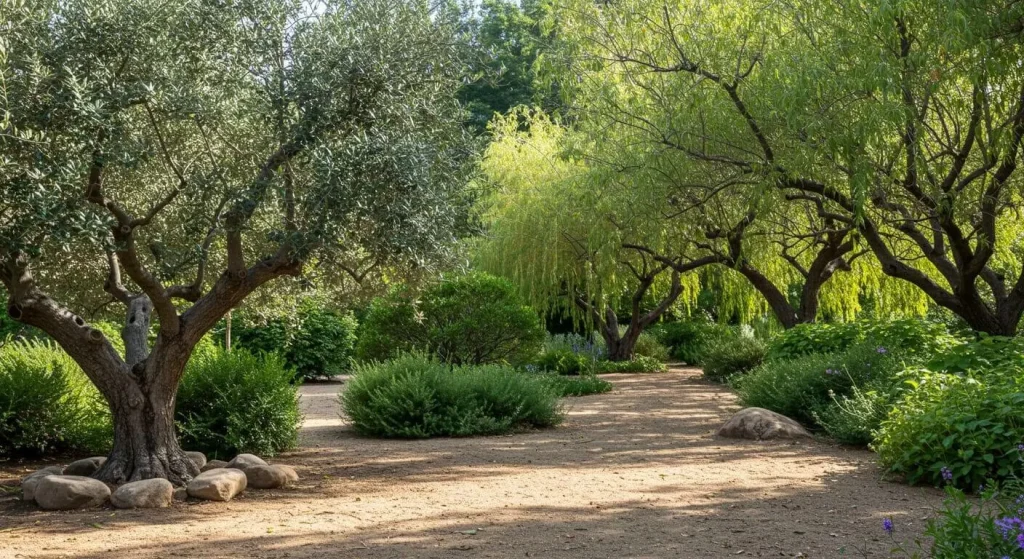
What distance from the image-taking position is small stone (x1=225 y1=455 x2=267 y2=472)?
24.7 feet

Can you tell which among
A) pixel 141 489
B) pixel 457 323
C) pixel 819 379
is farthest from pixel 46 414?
pixel 819 379

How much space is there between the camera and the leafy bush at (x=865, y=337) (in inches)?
436

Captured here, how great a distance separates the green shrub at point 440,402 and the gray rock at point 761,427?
2134 millimetres

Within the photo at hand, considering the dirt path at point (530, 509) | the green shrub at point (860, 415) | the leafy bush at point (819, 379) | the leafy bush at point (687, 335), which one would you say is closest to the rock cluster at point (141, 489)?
the dirt path at point (530, 509)

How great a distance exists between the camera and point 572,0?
11.5 meters

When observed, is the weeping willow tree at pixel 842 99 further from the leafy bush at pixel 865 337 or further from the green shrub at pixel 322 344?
the green shrub at pixel 322 344

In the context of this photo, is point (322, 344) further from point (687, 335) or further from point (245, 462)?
point (245, 462)

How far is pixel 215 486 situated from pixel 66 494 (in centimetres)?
98

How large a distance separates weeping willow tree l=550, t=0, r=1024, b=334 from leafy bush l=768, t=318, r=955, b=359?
0.57 meters

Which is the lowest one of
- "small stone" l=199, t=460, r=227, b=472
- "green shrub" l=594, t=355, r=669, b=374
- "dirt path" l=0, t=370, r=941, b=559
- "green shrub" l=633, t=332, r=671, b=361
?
"dirt path" l=0, t=370, r=941, b=559

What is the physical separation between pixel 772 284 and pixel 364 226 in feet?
38.2

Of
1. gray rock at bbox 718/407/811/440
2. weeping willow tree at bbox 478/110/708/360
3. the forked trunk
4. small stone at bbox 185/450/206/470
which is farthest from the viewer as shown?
weeping willow tree at bbox 478/110/708/360

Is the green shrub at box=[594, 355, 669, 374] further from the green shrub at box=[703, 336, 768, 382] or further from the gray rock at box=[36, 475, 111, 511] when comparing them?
the gray rock at box=[36, 475, 111, 511]

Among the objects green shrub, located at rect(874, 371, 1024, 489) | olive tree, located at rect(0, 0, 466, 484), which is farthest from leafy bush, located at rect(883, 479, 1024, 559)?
olive tree, located at rect(0, 0, 466, 484)
